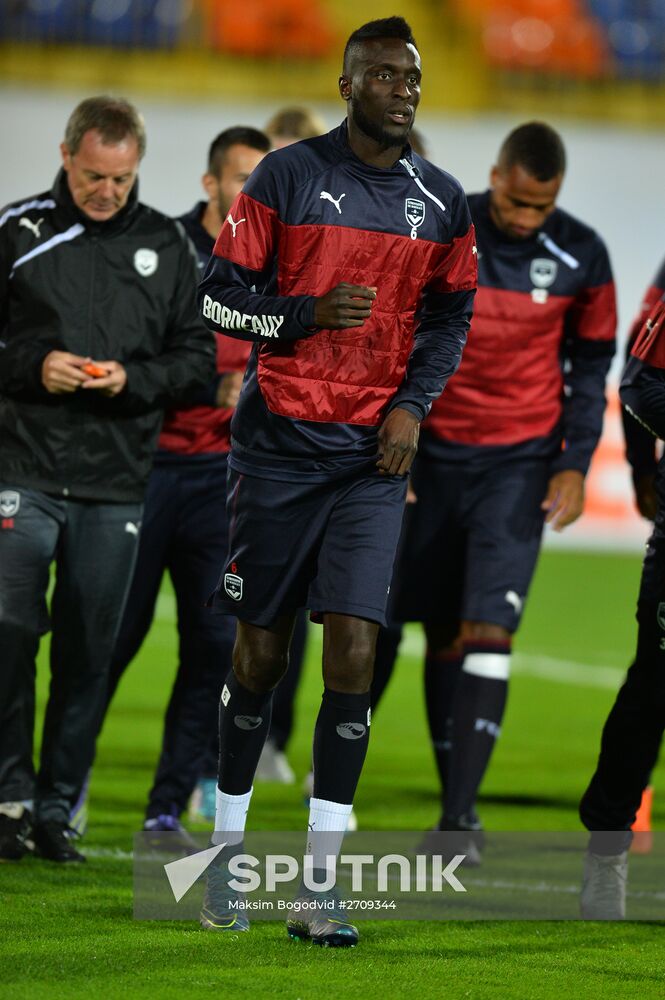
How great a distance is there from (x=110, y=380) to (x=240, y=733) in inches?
47.4

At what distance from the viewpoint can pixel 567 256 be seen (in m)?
5.94

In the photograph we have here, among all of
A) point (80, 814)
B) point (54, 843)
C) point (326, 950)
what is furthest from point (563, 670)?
point (326, 950)

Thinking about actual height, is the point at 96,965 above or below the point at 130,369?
below

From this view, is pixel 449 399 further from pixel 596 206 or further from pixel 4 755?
pixel 596 206

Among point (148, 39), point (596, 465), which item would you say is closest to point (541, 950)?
point (596, 465)

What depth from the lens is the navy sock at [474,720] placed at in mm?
5660

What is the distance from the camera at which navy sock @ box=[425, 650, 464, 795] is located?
6.33 m

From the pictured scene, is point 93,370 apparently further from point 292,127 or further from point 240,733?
point 292,127

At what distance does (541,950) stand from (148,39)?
49.2 feet

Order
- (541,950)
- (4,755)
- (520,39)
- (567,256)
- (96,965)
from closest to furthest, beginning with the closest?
(96,965) → (541,950) → (4,755) → (567,256) → (520,39)

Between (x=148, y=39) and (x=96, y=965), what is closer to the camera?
(x=96, y=965)

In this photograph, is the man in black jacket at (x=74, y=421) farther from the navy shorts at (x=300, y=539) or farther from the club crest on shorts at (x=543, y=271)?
the club crest on shorts at (x=543, y=271)

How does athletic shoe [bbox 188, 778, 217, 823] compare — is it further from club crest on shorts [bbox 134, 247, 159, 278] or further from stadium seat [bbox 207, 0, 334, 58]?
stadium seat [bbox 207, 0, 334, 58]

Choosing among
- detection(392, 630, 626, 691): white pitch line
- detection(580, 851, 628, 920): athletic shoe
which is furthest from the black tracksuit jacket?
detection(392, 630, 626, 691): white pitch line
